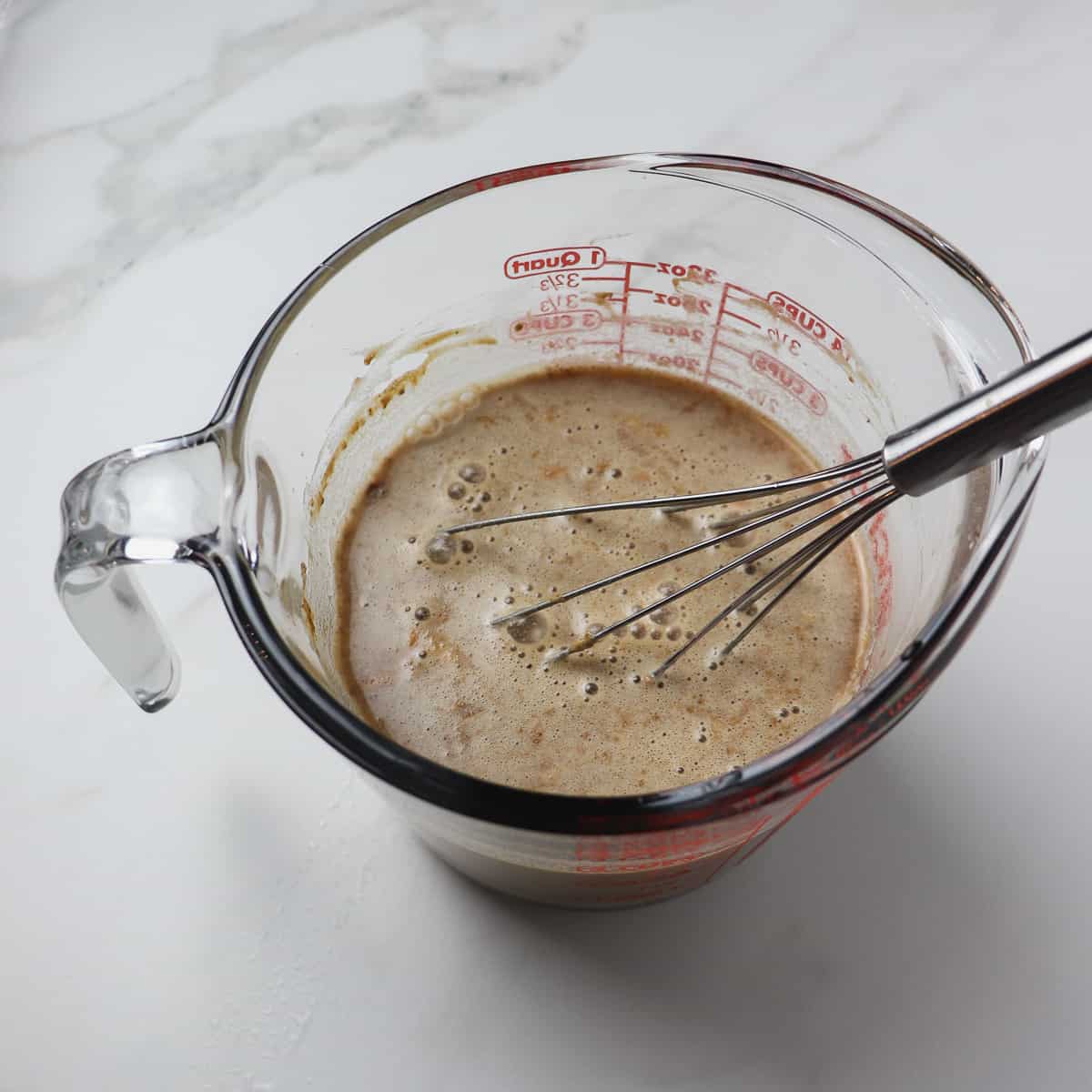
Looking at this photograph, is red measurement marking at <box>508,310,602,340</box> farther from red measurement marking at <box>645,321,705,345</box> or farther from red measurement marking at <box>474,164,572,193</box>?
red measurement marking at <box>474,164,572,193</box>

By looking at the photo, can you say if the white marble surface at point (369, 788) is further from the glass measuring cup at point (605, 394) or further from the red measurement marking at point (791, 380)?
the red measurement marking at point (791, 380)

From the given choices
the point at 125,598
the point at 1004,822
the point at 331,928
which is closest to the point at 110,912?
the point at 331,928

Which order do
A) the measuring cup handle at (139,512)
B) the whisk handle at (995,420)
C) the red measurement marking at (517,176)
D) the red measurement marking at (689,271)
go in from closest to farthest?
Answer: 1. the whisk handle at (995,420)
2. the measuring cup handle at (139,512)
3. the red measurement marking at (517,176)
4. the red measurement marking at (689,271)

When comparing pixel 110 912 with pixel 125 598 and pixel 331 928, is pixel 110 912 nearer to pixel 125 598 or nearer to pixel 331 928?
pixel 331 928

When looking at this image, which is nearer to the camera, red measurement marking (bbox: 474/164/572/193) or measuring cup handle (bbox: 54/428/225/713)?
measuring cup handle (bbox: 54/428/225/713)

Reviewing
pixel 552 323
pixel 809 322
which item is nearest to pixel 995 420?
pixel 809 322

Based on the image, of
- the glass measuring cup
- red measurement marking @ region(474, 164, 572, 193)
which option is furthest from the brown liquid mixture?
red measurement marking @ region(474, 164, 572, 193)

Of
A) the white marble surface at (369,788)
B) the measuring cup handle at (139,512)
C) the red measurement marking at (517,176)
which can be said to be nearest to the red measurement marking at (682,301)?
the red measurement marking at (517,176)

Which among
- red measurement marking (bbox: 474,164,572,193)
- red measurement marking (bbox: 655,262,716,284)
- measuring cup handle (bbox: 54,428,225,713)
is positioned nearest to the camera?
measuring cup handle (bbox: 54,428,225,713)
